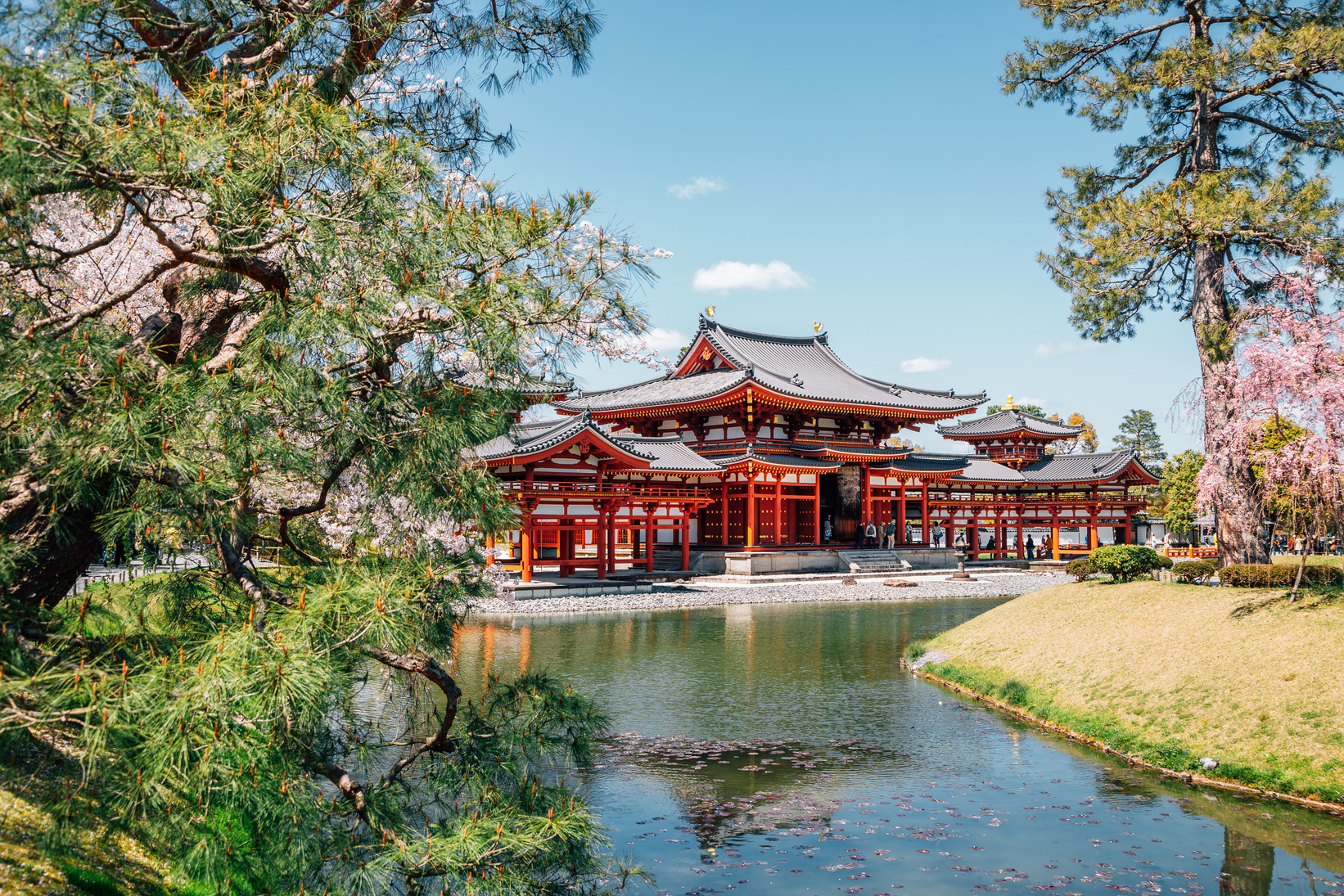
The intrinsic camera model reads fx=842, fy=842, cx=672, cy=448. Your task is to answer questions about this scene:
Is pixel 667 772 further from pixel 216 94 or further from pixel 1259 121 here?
pixel 1259 121

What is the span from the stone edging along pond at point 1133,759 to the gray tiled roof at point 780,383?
18.4 m

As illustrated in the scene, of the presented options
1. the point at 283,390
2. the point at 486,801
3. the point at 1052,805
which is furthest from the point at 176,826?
the point at 1052,805

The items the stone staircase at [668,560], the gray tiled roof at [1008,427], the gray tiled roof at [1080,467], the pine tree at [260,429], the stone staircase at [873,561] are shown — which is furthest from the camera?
the gray tiled roof at [1008,427]

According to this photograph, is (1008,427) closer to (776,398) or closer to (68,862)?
(776,398)

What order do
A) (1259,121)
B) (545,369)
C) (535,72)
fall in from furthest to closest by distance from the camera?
(1259,121), (535,72), (545,369)

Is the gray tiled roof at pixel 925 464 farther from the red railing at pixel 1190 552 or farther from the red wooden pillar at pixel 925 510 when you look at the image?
the red railing at pixel 1190 552

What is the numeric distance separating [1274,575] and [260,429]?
12.8m

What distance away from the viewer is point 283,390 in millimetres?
3146

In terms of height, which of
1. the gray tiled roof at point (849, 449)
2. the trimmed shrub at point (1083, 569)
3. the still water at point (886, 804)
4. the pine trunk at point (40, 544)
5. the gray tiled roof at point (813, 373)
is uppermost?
the gray tiled roof at point (813, 373)

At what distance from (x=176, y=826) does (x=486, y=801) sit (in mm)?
1173

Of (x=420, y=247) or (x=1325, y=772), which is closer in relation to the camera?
(x=420, y=247)

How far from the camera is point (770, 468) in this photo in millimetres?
28656

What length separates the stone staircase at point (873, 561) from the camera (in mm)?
29497

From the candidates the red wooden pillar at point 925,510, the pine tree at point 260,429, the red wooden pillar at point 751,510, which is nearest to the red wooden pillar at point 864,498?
the red wooden pillar at point 925,510
